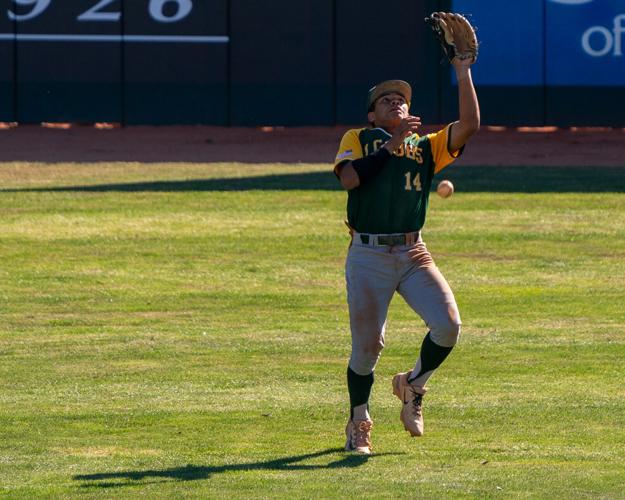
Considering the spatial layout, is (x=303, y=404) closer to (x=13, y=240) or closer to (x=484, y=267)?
(x=484, y=267)

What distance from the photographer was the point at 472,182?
22781 mm

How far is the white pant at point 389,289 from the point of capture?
25.9ft

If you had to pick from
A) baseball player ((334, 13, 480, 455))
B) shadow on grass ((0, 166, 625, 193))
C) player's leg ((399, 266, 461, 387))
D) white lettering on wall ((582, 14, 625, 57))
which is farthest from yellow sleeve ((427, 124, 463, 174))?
white lettering on wall ((582, 14, 625, 57))

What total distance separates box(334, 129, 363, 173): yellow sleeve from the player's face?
0.49 feet

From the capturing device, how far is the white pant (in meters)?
7.88

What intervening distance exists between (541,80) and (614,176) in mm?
5379

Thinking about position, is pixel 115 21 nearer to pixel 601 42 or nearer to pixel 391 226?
pixel 601 42

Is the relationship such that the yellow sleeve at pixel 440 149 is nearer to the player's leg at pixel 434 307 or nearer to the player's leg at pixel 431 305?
the player's leg at pixel 431 305

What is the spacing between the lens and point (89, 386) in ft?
33.0

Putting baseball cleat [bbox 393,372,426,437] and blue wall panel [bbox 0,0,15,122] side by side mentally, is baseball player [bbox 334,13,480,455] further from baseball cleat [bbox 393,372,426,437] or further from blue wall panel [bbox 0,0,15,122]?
blue wall panel [bbox 0,0,15,122]

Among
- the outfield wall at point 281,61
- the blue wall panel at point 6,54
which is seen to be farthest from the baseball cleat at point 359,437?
the blue wall panel at point 6,54

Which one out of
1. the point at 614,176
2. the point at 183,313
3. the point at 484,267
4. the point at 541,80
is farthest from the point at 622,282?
the point at 541,80

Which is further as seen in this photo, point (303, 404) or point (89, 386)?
point (89, 386)

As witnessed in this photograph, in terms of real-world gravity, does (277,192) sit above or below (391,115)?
below
